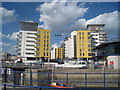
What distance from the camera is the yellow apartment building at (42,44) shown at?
79062 millimetres

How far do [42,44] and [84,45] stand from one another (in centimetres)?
2253

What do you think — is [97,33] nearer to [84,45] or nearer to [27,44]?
[84,45]

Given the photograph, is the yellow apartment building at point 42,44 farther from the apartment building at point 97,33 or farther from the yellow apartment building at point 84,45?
the apartment building at point 97,33

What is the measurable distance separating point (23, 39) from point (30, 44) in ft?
16.3

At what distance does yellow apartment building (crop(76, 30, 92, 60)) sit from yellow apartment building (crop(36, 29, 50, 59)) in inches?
675

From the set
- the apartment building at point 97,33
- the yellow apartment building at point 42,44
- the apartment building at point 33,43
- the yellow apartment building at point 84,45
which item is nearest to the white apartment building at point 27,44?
the apartment building at point 33,43

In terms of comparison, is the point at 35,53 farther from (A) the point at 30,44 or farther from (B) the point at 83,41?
(B) the point at 83,41

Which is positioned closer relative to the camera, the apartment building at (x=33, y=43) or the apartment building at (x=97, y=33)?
the apartment building at (x=33, y=43)

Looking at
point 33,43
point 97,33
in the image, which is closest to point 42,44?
point 33,43

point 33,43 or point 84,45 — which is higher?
point 33,43

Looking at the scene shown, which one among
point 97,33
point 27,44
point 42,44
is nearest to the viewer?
point 42,44

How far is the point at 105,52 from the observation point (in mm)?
42500

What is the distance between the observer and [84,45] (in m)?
79.5

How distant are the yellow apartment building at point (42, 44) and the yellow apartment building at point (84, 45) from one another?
17147mm
